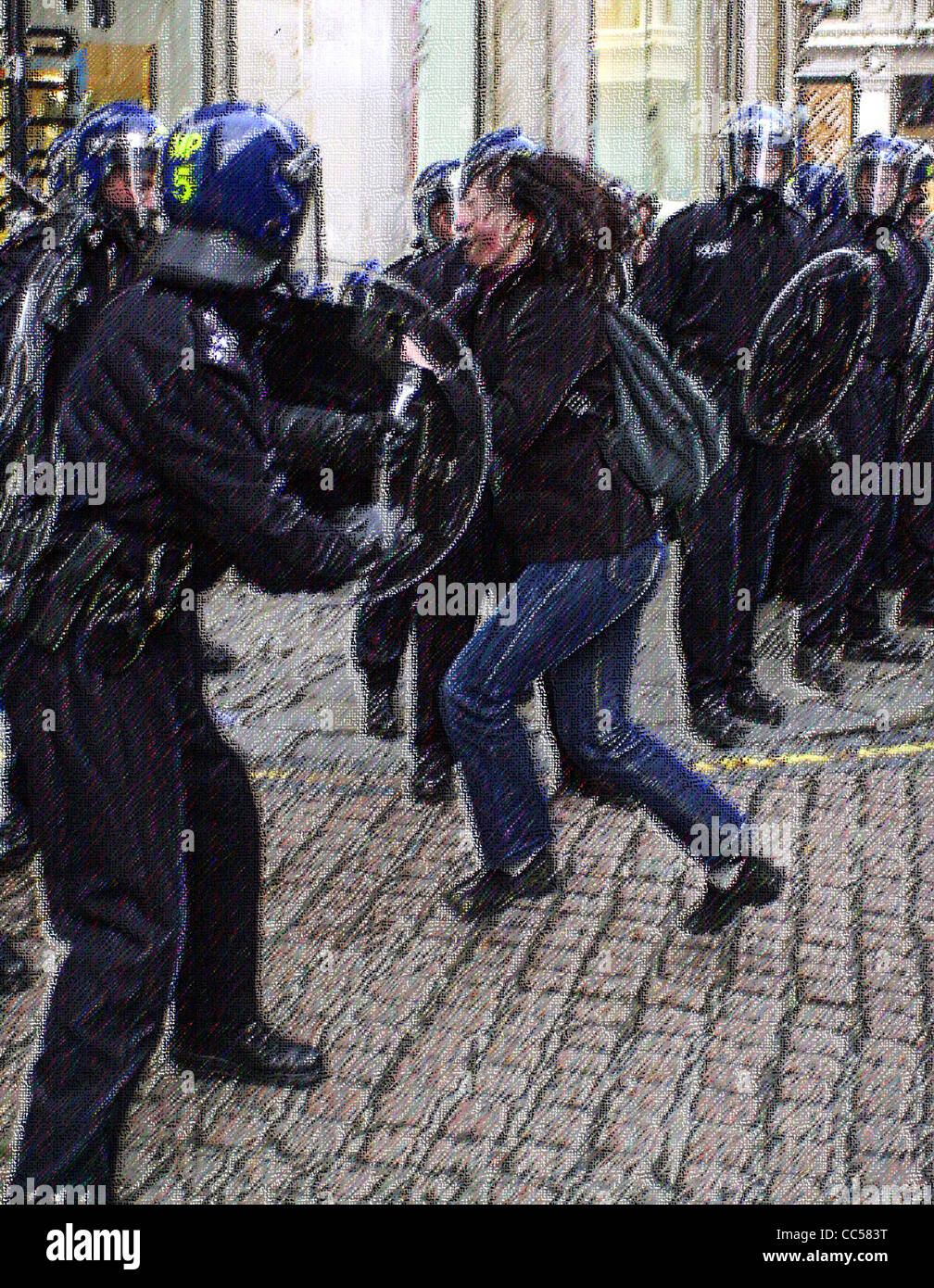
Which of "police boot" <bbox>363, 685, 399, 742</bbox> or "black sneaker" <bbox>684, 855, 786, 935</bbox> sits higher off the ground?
"police boot" <bbox>363, 685, 399, 742</bbox>

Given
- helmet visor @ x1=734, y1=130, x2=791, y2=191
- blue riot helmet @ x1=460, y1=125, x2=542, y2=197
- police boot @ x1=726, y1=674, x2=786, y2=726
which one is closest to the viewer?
blue riot helmet @ x1=460, y1=125, x2=542, y2=197

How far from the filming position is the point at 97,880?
11.7ft

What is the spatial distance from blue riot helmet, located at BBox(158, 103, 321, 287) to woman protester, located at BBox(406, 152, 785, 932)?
1311 mm

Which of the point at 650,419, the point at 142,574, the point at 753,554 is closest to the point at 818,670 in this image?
the point at 753,554

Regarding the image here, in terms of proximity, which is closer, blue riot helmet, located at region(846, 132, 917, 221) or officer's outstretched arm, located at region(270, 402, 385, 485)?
officer's outstretched arm, located at region(270, 402, 385, 485)

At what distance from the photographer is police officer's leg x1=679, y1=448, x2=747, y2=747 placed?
7.26m

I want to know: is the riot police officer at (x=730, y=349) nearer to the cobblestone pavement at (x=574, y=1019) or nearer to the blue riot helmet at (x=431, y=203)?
the cobblestone pavement at (x=574, y=1019)

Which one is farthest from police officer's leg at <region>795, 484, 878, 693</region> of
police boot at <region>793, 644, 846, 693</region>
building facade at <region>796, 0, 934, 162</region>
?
building facade at <region>796, 0, 934, 162</region>

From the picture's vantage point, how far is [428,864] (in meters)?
5.58

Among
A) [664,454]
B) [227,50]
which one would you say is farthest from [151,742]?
[227,50]

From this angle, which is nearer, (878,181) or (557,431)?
(557,431)

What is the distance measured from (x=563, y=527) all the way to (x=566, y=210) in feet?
2.66

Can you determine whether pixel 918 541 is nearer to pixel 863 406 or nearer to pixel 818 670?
pixel 863 406

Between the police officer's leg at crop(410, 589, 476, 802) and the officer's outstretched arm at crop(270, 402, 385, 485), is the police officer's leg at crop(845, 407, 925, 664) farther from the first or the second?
the officer's outstretched arm at crop(270, 402, 385, 485)
